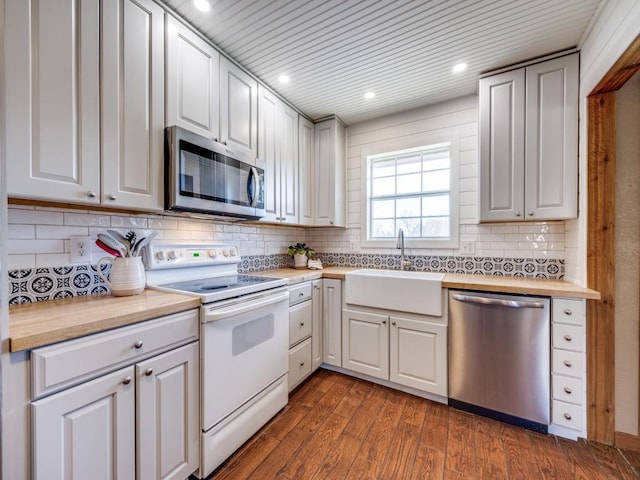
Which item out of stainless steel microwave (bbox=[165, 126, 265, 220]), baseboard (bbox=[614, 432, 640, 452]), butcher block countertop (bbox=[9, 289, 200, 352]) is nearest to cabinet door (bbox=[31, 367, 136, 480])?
butcher block countertop (bbox=[9, 289, 200, 352])

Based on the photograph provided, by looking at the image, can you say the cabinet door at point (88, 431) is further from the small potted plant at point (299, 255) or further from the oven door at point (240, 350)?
the small potted plant at point (299, 255)

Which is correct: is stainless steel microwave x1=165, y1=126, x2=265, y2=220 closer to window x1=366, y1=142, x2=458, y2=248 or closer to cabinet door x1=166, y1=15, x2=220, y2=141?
cabinet door x1=166, y1=15, x2=220, y2=141

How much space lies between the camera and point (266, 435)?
66.4 inches

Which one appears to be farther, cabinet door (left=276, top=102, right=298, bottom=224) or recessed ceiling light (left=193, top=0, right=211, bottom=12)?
cabinet door (left=276, top=102, right=298, bottom=224)

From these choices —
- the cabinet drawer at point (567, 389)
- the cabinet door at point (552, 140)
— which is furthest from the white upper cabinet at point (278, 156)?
the cabinet drawer at point (567, 389)

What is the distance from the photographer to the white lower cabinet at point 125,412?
88 cm

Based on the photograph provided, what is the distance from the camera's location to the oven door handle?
1.36m

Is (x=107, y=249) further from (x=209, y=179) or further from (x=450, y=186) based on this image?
(x=450, y=186)

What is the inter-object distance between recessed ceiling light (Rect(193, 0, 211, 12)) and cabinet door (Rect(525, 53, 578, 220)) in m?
2.19

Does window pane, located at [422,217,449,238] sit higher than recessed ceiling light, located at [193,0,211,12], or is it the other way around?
recessed ceiling light, located at [193,0,211,12]

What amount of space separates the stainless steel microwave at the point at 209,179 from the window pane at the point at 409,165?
61.3 inches

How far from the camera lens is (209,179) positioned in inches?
66.9

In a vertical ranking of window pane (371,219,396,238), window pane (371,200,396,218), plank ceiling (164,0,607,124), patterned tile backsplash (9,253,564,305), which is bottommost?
patterned tile backsplash (9,253,564,305)

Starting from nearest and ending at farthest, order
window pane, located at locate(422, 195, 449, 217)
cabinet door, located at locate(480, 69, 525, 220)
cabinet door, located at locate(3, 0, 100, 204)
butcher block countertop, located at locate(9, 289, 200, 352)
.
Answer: butcher block countertop, located at locate(9, 289, 200, 352), cabinet door, located at locate(3, 0, 100, 204), cabinet door, located at locate(480, 69, 525, 220), window pane, located at locate(422, 195, 449, 217)
